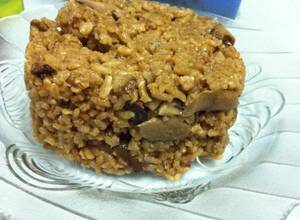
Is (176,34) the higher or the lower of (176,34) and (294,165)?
the higher

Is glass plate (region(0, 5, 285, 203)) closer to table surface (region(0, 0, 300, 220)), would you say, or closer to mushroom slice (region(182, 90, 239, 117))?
table surface (region(0, 0, 300, 220))

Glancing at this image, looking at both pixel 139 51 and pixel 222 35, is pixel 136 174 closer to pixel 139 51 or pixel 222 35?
A: pixel 139 51

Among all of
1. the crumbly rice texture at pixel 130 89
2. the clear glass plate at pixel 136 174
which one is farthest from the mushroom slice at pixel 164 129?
the clear glass plate at pixel 136 174

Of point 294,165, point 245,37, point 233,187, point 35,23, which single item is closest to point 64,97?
point 35,23

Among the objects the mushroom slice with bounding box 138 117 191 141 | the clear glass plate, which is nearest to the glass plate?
the clear glass plate

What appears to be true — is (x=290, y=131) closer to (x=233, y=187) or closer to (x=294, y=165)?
(x=294, y=165)
